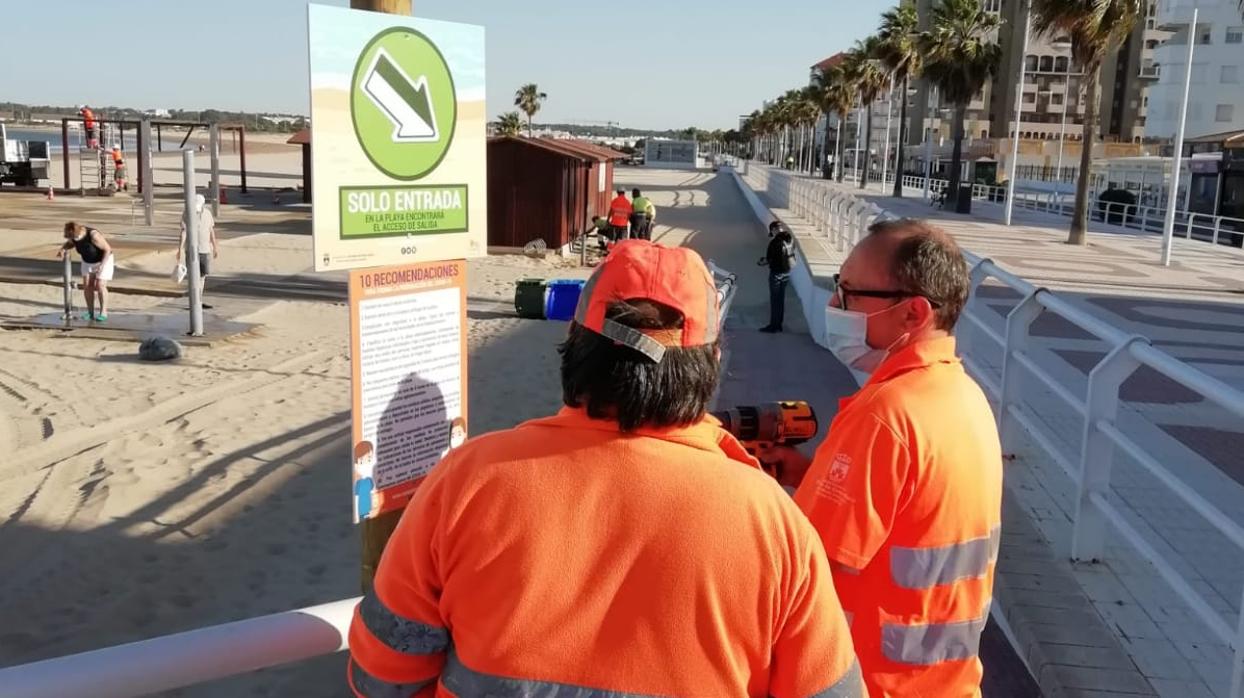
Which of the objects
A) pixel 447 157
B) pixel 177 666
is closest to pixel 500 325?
pixel 447 157

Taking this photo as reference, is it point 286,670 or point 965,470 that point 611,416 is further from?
point 286,670

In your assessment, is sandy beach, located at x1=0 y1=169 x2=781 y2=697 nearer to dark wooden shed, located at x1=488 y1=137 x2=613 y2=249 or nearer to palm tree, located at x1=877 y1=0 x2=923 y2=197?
dark wooden shed, located at x1=488 y1=137 x2=613 y2=249

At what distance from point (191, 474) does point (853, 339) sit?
21.5 ft

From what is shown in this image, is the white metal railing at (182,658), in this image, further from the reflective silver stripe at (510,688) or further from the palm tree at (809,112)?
the palm tree at (809,112)

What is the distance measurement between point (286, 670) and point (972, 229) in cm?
3080

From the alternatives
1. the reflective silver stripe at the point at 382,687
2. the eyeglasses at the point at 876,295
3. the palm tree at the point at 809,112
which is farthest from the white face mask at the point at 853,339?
the palm tree at the point at 809,112

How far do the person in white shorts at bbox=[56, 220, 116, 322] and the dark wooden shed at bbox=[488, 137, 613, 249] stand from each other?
440 inches

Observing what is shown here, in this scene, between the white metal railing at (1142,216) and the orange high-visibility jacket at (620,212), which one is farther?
the white metal railing at (1142,216)

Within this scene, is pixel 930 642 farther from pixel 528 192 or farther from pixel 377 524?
pixel 528 192

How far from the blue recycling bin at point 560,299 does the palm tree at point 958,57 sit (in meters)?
35.0

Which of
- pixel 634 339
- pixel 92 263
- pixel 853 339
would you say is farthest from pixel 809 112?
pixel 634 339

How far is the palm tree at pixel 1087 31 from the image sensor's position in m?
26.5

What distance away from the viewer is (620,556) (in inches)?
59.9

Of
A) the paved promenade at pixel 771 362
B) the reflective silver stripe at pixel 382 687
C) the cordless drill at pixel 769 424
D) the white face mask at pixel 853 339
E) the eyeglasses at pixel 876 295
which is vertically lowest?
the paved promenade at pixel 771 362
